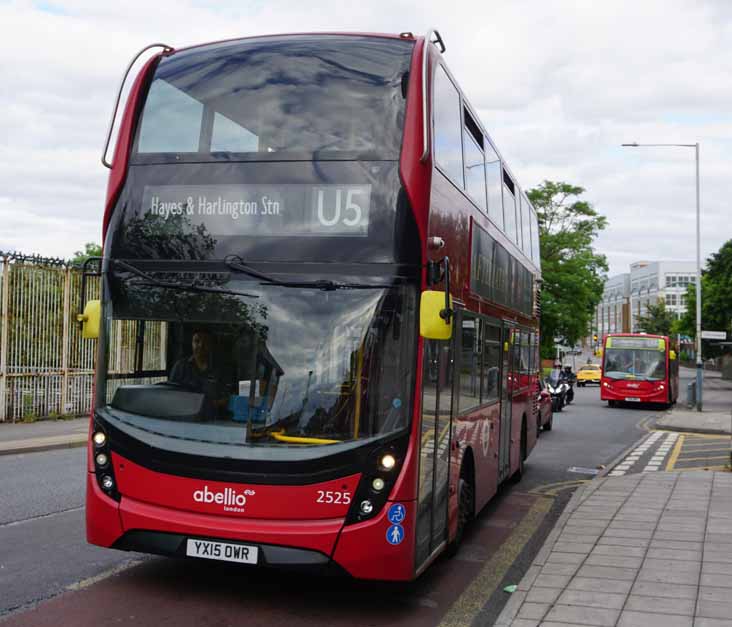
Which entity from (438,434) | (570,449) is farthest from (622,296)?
(438,434)

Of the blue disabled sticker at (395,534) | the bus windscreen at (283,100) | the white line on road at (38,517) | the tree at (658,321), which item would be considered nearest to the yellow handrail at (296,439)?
the blue disabled sticker at (395,534)

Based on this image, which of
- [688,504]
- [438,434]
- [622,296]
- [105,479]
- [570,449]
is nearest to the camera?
[105,479]

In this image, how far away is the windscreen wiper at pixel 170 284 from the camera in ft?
20.5

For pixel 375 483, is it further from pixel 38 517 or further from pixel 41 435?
pixel 41 435

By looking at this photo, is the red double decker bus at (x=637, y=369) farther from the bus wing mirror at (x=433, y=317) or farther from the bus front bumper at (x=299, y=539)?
the bus front bumper at (x=299, y=539)

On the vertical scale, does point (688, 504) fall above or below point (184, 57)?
below

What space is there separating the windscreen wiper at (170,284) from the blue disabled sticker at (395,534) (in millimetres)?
A: 1783

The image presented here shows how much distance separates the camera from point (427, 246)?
6.29 meters

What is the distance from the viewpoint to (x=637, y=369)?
36344 millimetres

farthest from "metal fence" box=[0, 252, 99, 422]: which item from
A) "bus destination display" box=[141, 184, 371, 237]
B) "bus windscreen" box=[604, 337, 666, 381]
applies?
"bus windscreen" box=[604, 337, 666, 381]

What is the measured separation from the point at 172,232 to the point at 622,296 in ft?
610

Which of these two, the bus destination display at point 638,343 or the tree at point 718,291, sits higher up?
the tree at point 718,291

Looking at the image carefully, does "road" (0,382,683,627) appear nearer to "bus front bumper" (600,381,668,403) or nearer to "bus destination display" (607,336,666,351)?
"bus front bumper" (600,381,668,403)

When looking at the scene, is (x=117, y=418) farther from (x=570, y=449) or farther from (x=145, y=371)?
(x=570, y=449)
